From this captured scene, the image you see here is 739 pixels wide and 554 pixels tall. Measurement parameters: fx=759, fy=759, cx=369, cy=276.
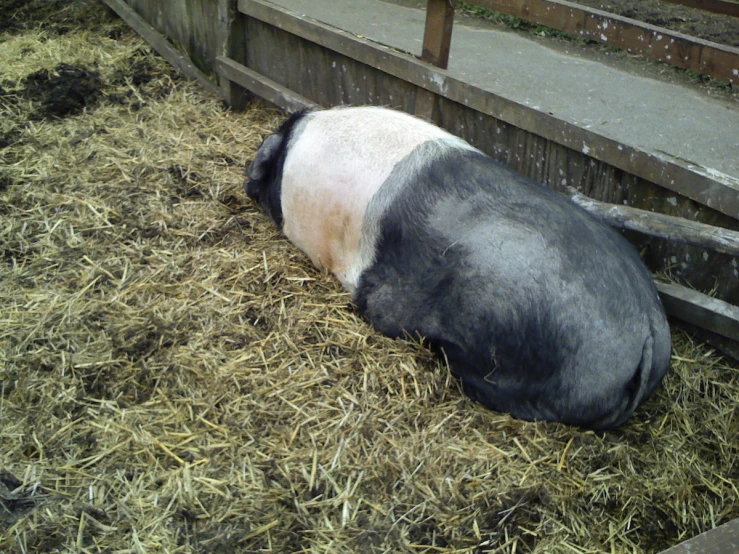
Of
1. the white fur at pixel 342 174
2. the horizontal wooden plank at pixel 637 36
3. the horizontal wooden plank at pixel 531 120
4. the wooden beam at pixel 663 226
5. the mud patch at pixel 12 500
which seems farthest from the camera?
the white fur at pixel 342 174

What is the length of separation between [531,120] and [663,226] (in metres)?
0.77

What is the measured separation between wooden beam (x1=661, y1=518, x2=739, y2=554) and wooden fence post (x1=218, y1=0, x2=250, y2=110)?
3.98 metres

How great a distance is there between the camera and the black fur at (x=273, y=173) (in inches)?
145

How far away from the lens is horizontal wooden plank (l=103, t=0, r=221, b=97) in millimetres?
5211

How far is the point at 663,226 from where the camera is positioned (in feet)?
9.47

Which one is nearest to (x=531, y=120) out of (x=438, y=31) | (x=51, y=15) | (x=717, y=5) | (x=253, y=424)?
(x=438, y=31)

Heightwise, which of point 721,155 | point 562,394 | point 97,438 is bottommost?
point 97,438

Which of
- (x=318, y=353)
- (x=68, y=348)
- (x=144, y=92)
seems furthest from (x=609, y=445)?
(x=144, y=92)

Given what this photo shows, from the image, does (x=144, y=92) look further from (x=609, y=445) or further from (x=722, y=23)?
(x=722, y=23)

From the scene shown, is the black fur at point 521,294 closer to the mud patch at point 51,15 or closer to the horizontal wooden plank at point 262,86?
the horizontal wooden plank at point 262,86

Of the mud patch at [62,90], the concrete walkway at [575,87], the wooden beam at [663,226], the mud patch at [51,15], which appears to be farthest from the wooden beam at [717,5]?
the mud patch at [51,15]

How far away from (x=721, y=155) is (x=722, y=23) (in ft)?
9.18

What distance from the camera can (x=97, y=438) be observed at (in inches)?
105

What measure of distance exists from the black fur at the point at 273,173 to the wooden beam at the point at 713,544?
243 cm
